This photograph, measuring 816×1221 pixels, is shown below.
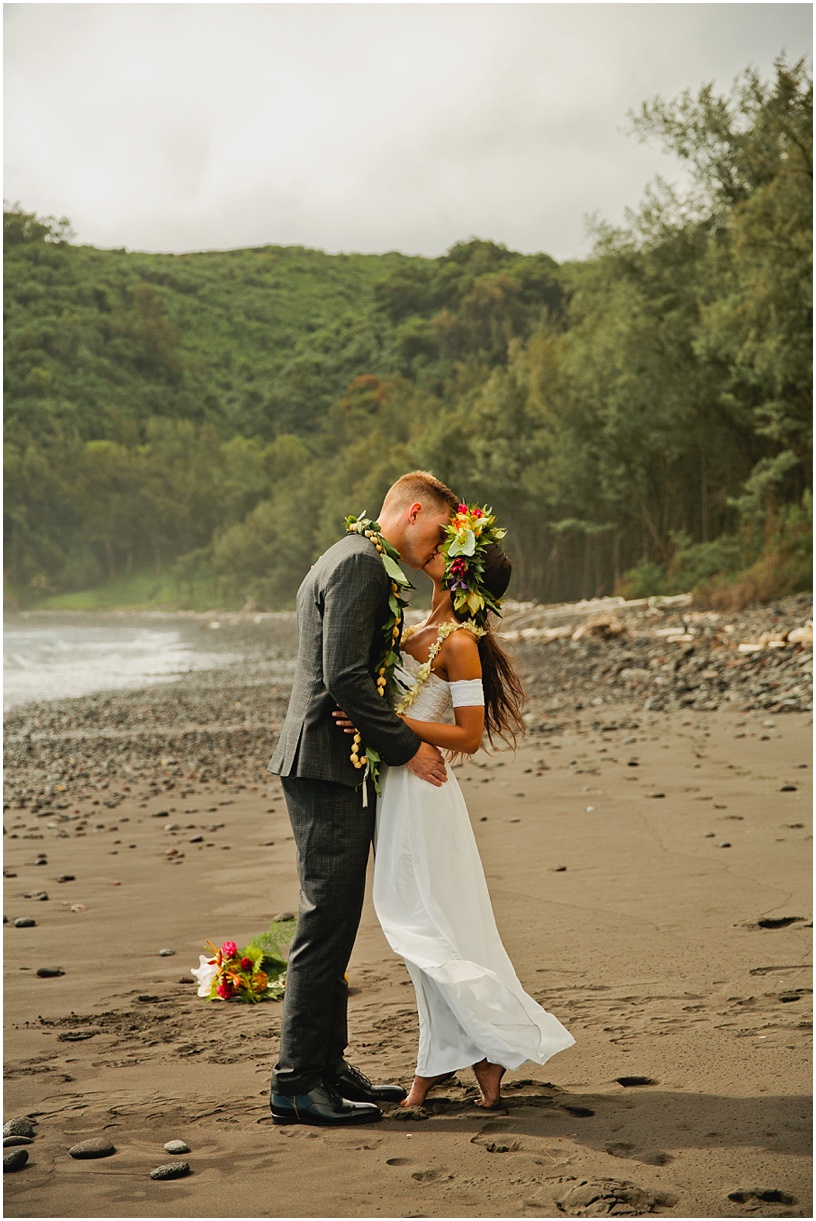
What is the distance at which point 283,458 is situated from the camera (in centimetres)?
12175

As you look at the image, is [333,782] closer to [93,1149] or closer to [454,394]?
[93,1149]

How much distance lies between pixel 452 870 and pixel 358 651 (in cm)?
85

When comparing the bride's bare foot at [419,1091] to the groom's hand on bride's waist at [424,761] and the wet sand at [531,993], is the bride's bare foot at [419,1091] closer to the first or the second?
the wet sand at [531,993]

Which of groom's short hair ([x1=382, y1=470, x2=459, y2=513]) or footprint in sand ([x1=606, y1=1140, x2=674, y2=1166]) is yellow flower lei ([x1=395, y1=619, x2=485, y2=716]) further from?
footprint in sand ([x1=606, y1=1140, x2=674, y2=1166])

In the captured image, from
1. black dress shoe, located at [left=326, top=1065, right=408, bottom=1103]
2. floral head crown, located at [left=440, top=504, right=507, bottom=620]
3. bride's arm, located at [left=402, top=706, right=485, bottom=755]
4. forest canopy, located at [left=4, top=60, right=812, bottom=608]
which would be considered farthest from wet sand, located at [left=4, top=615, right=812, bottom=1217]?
forest canopy, located at [left=4, top=60, right=812, bottom=608]

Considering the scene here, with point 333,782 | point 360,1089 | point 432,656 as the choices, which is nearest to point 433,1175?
point 360,1089

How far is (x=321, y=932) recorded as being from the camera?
391 cm

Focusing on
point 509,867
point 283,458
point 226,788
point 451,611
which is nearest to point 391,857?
point 451,611

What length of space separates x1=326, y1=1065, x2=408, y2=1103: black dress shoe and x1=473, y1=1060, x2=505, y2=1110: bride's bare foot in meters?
0.32

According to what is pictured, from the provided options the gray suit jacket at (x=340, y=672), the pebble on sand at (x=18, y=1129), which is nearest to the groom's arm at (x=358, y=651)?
the gray suit jacket at (x=340, y=672)

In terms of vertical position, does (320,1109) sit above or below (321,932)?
below

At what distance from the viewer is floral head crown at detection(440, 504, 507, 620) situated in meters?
3.98

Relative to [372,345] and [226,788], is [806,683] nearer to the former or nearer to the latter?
[226,788]

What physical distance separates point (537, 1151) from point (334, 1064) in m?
0.84
